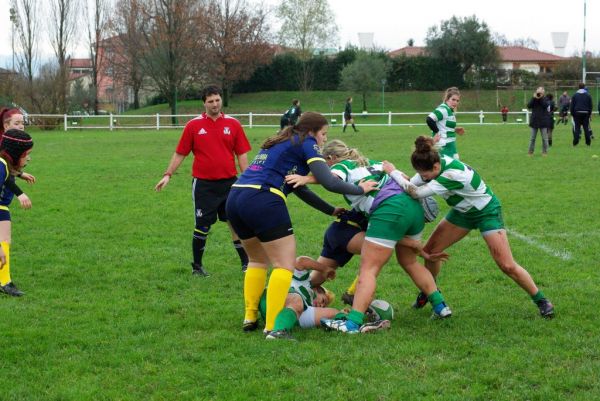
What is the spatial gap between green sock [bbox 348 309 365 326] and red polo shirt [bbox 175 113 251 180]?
3020mm

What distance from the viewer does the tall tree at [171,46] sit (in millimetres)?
55812

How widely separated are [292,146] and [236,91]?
6354 centimetres

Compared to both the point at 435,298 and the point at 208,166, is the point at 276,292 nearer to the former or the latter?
the point at 435,298

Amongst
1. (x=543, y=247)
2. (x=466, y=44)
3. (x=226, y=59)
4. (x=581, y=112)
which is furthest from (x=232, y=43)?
(x=543, y=247)

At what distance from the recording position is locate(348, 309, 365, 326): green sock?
6008mm

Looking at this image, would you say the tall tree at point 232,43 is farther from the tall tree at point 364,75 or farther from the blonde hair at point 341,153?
the blonde hair at point 341,153

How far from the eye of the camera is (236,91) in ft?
225

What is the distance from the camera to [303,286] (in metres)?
6.54

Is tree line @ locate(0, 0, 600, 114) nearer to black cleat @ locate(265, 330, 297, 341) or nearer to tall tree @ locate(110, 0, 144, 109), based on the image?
tall tree @ locate(110, 0, 144, 109)

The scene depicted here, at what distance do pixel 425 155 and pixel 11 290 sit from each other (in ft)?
14.1

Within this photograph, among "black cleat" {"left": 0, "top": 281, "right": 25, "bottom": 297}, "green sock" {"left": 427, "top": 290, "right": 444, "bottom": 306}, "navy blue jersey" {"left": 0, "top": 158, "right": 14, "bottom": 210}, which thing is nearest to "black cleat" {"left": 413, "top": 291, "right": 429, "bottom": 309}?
"green sock" {"left": 427, "top": 290, "right": 444, "bottom": 306}

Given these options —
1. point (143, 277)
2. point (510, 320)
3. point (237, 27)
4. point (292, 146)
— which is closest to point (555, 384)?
point (510, 320)

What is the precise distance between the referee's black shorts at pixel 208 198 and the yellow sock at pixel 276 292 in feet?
8.74

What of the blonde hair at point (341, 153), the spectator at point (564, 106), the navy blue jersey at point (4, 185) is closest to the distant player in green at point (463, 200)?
the blonde hair at point (341, 153)
